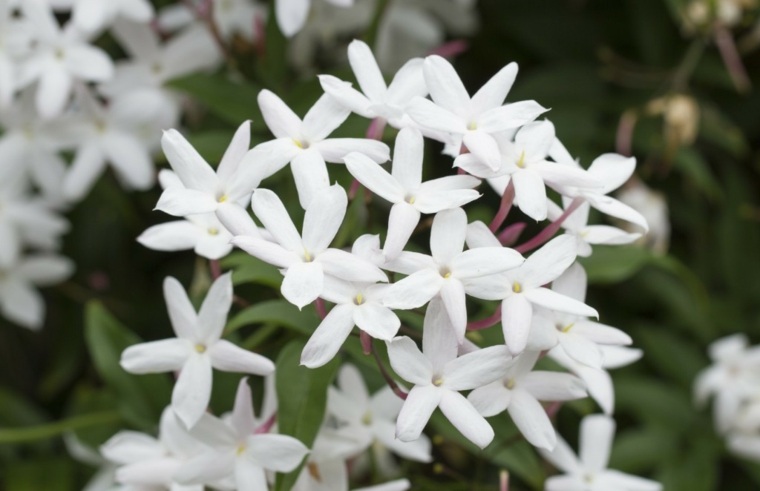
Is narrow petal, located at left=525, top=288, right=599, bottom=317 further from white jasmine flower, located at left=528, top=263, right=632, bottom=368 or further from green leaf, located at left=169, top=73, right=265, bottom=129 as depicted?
green leaf, located at left=169, top=73, right=265, bottom=129

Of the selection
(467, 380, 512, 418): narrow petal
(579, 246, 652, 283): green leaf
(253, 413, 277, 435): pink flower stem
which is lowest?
(253, 413, 277, 435): pink flower stem

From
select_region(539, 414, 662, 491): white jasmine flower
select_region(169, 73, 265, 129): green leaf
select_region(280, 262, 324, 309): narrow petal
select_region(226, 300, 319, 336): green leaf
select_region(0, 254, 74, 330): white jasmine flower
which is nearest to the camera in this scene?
select_region(280, 262, 324, 309): narrow petal

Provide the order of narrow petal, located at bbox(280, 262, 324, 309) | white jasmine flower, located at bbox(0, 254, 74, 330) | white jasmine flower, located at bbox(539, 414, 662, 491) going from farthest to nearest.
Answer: white jasmine flower, located at bbox(0, 254, 74, 330) < white jasmine flower, located at bbox(539, 414, 662, 491) < narrow petal, located at bbox(280, 262, 324, 309)

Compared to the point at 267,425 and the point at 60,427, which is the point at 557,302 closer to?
the point at 267,425

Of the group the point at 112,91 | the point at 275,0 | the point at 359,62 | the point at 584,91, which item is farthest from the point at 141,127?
the point at 584,91

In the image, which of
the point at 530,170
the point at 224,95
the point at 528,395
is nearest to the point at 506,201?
the point at 530,170

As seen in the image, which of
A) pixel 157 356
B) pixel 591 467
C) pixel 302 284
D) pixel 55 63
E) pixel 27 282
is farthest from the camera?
pixel 27 282

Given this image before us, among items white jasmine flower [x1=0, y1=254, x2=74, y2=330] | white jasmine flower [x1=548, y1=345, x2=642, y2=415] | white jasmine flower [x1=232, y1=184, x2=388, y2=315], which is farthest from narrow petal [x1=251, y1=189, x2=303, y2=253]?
white jasmine flower [x1=0, y1=254, x2=74, y2=330]

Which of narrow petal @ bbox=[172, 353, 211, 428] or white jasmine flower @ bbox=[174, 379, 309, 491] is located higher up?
narrow petal @ bbox=[172, 353, 211, 428]
